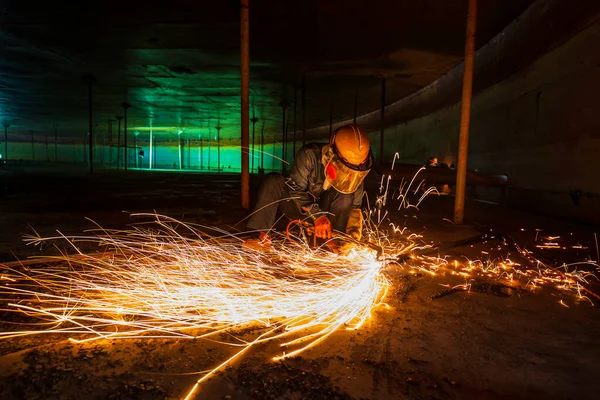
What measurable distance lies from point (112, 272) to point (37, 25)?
23.6 ft

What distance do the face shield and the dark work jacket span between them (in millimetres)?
189

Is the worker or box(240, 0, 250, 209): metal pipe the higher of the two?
box(240, 0, 250, 209): metal pipe

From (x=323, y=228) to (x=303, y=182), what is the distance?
1.70 feet

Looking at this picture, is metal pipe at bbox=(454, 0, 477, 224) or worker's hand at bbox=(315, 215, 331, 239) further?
metal pipe at bbox=(454, 0, 477, 224)

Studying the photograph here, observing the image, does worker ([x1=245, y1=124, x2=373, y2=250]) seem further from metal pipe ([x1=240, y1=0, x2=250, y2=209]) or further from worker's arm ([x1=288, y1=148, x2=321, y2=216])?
metal pipe ([x1=240, y1=0, x2=250, y2=209])

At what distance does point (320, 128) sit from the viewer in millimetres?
19766

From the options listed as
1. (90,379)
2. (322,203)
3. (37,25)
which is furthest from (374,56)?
(90,379)

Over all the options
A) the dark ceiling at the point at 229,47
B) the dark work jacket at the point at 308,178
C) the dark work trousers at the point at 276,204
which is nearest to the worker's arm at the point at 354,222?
the dark work trousers at the point at 276,204

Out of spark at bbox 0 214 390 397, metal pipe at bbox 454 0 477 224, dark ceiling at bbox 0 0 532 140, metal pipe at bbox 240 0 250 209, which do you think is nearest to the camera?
spark at bbox 0 214 390 397

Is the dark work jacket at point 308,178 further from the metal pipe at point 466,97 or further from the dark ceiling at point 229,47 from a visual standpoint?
the dark ceiling at point 229,47

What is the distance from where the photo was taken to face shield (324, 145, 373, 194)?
2.99m

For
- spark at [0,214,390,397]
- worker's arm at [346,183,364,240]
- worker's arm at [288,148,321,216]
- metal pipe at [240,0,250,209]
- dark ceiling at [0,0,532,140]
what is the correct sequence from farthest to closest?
dark ceiling at [0,0,532,140]
metal pipe at [240,0,250,209]
worker's arm at [346,183,364,240]
worker's arm at [288,148,321,216]
spark at [0,214,390,397]

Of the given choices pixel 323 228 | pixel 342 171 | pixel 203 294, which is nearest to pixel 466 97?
pixel 342 171

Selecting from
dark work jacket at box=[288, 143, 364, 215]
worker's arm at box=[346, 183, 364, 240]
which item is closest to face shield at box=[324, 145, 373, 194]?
dark work jacket at box=[288, 143, 364, 215]
